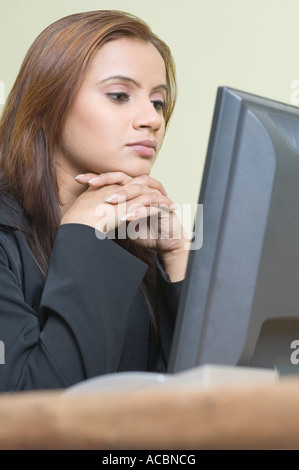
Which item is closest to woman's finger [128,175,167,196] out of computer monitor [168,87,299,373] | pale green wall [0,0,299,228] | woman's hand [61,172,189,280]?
woman's hand [61,172,189,280]

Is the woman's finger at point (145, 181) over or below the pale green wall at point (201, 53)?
below

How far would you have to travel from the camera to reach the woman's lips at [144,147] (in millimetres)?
1292

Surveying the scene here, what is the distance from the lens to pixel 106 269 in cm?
107

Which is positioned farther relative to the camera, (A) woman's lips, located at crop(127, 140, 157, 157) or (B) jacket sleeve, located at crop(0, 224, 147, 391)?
(A) woman's lips, located at crop(127, 140, 157, 157)

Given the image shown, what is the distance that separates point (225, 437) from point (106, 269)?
76cm

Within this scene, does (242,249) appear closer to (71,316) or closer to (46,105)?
(71,316)

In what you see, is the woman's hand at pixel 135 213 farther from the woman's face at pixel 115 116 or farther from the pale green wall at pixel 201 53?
the pale green wall at pixel 201 53

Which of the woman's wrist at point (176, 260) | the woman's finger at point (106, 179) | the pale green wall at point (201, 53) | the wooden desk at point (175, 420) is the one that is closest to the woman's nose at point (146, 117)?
the woman's finger at point (106, 179)

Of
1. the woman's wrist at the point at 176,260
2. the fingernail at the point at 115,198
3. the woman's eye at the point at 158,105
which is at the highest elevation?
the woman's eye at the point at 158,105

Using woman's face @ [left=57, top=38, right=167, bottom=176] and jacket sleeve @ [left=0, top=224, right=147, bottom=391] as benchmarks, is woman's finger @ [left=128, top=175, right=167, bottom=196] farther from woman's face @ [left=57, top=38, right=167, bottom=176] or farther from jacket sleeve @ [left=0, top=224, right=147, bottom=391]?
jacket sleeve @ [left=0, top=224, right=147, bottom=391]

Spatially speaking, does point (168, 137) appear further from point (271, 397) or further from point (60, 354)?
point (271, 397)

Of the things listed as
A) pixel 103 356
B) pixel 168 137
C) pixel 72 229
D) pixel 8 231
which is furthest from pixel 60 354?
pixel 168 137

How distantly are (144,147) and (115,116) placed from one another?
79 mm

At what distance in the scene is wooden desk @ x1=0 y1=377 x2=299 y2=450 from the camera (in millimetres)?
316
